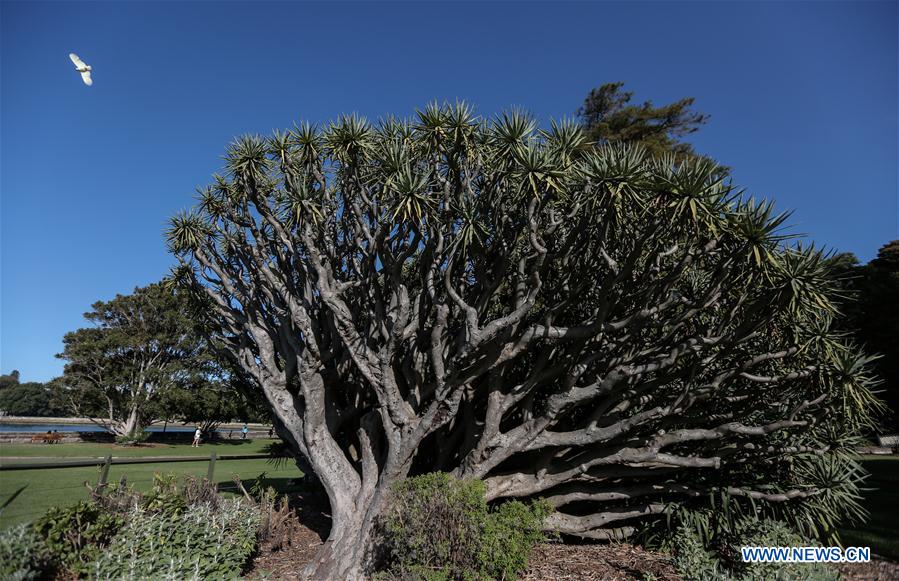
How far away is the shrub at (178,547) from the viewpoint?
19.6 feet

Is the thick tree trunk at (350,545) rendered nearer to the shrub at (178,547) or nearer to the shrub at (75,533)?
the shrub at (178,547)

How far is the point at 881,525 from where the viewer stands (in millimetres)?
10648

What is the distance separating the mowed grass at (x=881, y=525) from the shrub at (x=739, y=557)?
6.11 ft

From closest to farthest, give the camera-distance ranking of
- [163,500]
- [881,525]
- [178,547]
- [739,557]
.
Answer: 1. [178,547]
2. [739,557]
3. [163,500]
4. [881,525]

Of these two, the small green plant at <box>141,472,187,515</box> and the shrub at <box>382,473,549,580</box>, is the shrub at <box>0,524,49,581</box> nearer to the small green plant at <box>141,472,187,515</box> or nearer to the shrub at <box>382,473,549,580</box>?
the small green plant at <box>141,472,187,515</box>

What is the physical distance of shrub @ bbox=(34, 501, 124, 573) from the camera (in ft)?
19.4

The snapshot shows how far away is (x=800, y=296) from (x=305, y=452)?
29.9ft

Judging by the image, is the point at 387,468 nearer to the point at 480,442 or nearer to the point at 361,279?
the point at 480,442

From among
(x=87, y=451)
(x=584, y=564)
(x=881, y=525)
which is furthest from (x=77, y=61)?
(x=87, y=451)

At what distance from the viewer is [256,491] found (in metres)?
11.6

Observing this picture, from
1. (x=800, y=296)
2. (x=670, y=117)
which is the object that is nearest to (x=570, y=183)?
(x=800, y=296)

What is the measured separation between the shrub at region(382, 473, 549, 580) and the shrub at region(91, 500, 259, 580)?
2.34m

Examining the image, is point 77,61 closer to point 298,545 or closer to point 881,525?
point 298,545

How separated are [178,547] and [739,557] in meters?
8.14
